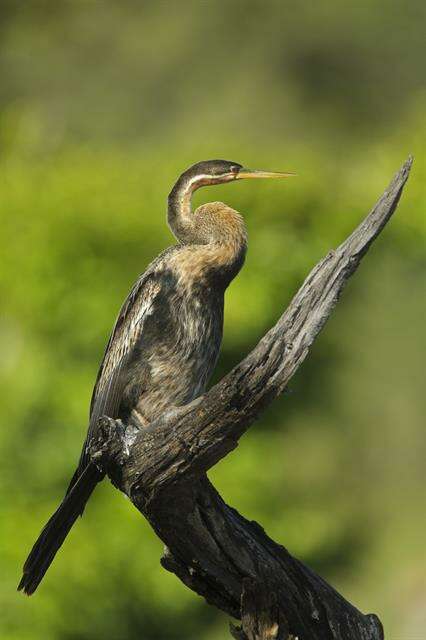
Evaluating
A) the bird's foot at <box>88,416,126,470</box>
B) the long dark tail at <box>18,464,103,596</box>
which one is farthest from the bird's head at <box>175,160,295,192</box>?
the long dark tail at <box>18,464,103,596</box>

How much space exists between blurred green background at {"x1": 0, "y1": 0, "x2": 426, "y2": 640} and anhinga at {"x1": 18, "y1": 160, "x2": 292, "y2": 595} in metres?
4.67

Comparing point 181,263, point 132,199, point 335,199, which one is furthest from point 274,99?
point 181,263

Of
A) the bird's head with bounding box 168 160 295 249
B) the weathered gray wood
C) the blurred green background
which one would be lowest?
the weathered gray wood

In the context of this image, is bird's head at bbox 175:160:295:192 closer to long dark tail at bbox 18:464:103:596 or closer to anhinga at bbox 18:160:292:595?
anhinga at bbox 18:160:292:595

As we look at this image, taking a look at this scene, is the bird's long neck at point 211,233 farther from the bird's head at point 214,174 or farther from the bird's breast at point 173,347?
the bird's breast at point 173,347

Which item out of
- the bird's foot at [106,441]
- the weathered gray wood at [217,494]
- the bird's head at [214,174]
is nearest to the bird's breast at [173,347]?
the weathered gray wood at [217,494]

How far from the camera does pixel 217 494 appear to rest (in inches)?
170

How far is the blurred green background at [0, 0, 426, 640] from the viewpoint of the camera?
9617 millimetres

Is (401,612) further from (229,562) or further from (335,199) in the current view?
(229,562)

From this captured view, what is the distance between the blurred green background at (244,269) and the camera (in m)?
9.62

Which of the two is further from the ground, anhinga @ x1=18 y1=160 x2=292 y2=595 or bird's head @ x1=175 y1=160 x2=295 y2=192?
bird's head @ x1=175 y1=160 x2=295 y2=192

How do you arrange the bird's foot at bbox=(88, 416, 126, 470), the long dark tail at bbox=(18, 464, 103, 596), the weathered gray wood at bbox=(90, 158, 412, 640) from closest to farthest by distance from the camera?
the weathered gray wood at bbox=(90, 158, 412, 640) → the bird's foot at bbox=(88, 416, 126, 470) → the long dark tail at bbox=(18, 464, 103, 596)

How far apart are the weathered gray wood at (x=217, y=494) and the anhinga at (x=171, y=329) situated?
0.56 ft

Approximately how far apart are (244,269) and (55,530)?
17.7ft
